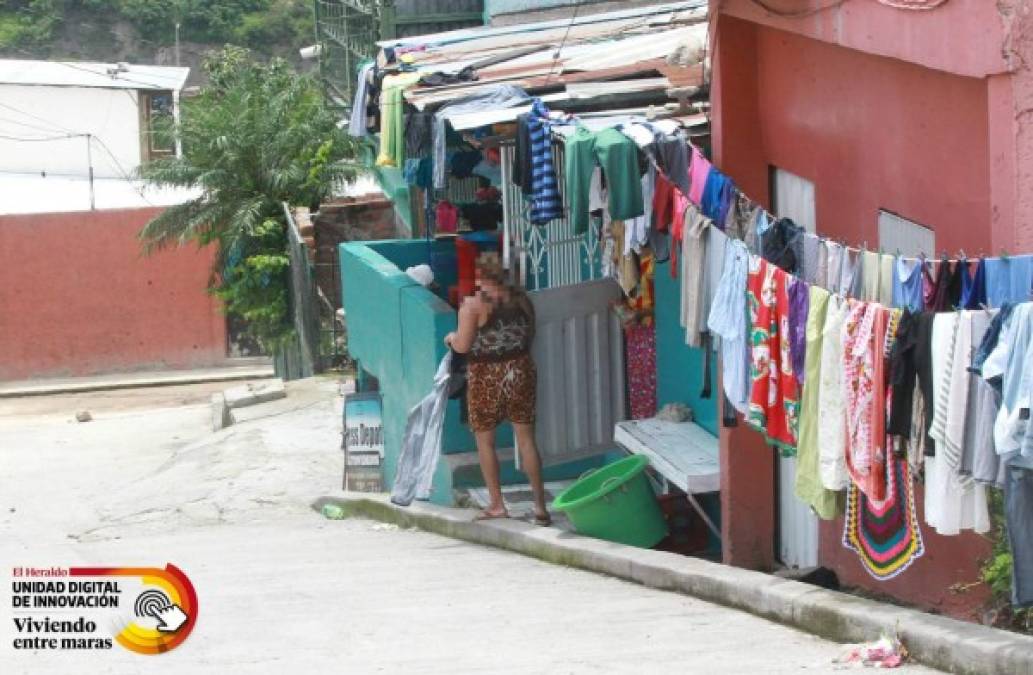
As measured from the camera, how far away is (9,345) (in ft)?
108

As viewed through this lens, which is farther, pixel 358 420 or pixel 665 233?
pixel 358 420

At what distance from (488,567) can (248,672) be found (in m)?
3.11

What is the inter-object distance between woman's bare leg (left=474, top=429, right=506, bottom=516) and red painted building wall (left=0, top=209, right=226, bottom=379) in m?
22.5

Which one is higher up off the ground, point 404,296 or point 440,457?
point 404,296

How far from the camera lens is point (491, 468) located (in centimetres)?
1104

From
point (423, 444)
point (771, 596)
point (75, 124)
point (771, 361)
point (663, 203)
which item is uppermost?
point (75, 124)

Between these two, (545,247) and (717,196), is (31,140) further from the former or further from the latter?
(717,196)

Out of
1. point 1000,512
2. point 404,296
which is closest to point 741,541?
point 1000,512

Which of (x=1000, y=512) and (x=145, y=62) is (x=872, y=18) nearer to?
(x=1000, y=512)

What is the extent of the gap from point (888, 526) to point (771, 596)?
701 mm

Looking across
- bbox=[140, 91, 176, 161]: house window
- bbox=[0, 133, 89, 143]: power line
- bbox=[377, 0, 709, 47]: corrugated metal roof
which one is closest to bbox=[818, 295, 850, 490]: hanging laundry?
bbox=[377, 0, 709, 47]: corrugated metal roof

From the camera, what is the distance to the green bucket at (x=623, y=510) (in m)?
10.4

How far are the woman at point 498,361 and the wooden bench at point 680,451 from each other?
2.26ft

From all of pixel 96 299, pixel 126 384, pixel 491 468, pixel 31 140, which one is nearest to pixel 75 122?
pixel 31 140
